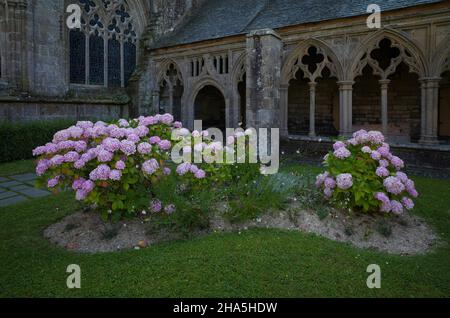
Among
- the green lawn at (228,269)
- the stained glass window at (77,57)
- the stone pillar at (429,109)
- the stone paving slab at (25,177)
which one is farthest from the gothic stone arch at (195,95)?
the green lawn at (228,269)

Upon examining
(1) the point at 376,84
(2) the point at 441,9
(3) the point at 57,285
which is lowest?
(3) the point at 57,285

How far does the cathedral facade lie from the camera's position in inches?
322

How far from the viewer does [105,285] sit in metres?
3.03

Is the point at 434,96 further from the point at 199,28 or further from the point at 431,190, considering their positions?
the point at 199,28

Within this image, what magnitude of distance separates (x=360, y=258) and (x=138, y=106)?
1206 cm

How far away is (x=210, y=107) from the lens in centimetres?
1588

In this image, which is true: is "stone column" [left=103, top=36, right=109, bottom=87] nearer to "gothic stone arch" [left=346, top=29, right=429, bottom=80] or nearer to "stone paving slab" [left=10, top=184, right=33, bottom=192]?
"stone paving slab" [left=10, top=184, right=33, bottom=192]

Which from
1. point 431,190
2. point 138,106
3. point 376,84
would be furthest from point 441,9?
point 138,106

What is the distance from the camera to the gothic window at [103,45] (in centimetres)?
1325

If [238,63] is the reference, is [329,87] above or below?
below

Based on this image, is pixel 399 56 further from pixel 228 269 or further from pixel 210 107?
pixel 210 107

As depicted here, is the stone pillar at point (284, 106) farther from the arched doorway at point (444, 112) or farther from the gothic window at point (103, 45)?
the gothic window at point (103, 45)

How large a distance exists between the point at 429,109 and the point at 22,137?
1088cm

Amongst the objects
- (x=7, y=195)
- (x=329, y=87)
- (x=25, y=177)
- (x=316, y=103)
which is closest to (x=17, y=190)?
(x=7, y=195)
